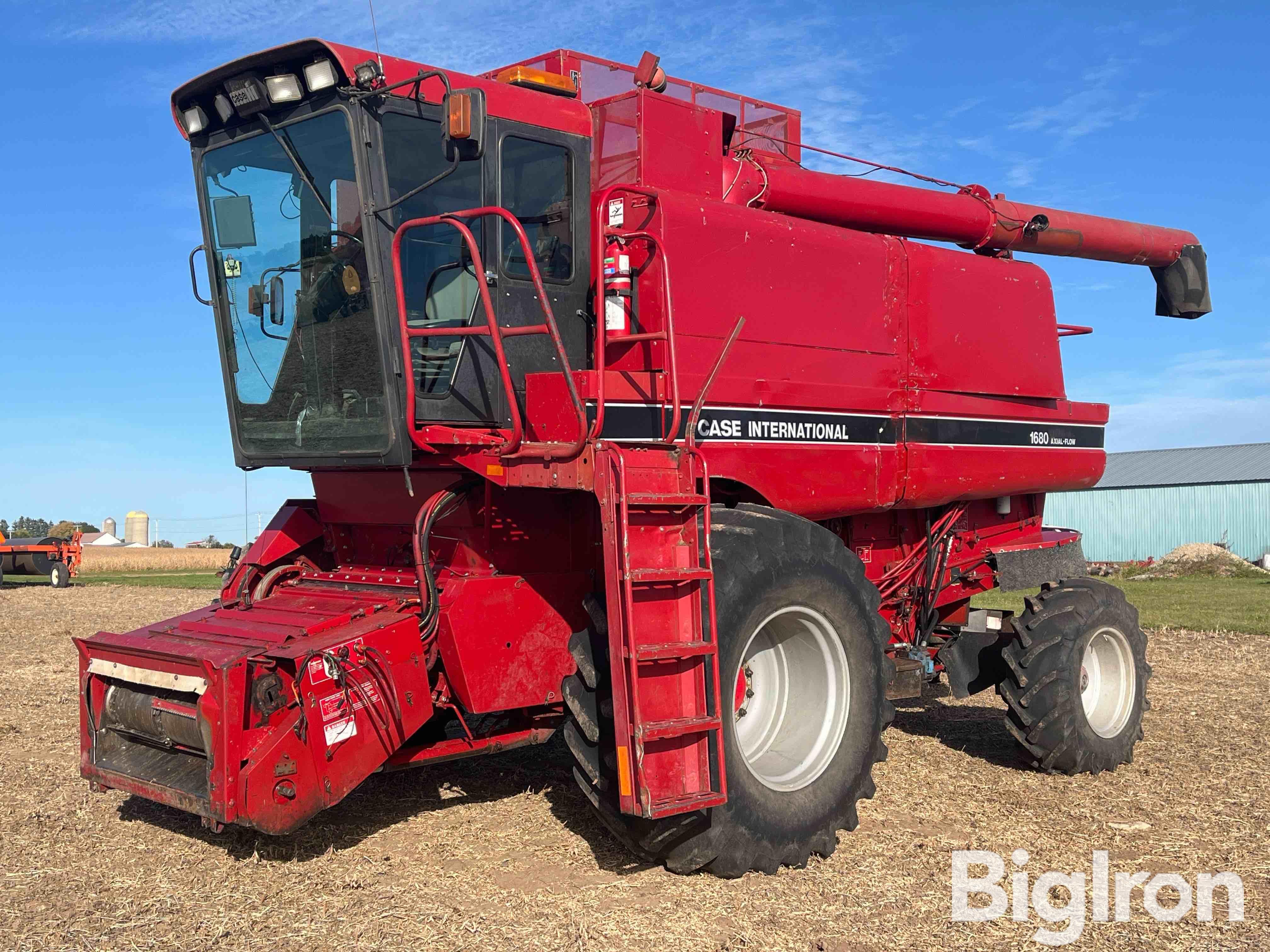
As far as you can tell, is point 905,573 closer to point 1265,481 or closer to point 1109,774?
point 1109,774

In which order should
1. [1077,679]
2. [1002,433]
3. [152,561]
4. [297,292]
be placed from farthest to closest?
[152,561], [1002,433], [1077,679], [297,292]

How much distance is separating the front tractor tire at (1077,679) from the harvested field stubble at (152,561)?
33.2 meters

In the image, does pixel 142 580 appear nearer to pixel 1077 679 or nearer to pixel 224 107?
pixel 224 107

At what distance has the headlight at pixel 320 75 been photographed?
16.8 feet

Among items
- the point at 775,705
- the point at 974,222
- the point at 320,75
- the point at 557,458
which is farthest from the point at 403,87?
the point at 974,222

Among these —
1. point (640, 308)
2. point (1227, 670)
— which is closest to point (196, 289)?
point (640, 308)

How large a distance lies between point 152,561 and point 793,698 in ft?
126

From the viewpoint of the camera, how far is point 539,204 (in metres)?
5.72

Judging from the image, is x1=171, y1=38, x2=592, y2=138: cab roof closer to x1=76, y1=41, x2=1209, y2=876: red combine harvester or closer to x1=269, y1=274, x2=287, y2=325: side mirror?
x1=76, y1=41, x2=1209, y2=876: red combine harvester

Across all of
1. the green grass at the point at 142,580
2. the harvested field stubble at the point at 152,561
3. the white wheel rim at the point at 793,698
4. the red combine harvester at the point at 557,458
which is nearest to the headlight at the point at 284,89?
the red combine harvester at the point at 557,458

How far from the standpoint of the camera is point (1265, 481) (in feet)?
139

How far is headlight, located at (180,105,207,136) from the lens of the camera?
5746mm

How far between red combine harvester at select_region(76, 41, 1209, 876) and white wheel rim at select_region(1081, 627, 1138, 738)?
0.55 metres

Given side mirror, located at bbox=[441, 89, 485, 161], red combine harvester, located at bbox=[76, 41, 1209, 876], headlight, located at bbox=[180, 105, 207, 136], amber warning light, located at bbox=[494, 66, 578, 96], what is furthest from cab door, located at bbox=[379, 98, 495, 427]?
headlight, located at bbox=[180, 105, 207, 136]
